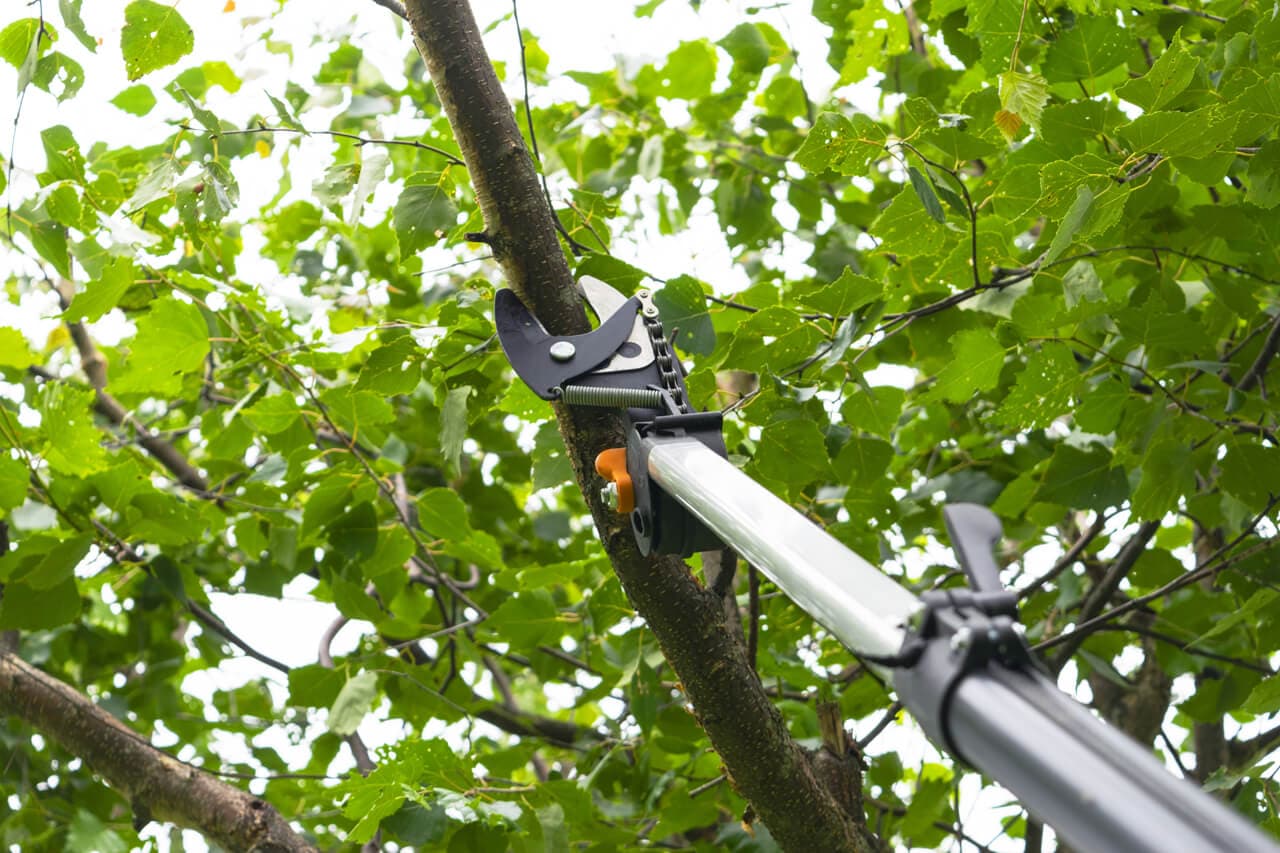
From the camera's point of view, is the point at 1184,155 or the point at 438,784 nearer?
the point at 1184,155

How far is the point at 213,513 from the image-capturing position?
7.43 feet

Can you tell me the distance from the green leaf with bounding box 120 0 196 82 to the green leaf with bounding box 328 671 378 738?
1.00 metres

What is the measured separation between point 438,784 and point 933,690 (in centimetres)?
117

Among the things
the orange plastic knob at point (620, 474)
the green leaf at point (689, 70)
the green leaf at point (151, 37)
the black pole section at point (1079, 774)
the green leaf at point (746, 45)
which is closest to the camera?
the black pole section at point (1079, 774)

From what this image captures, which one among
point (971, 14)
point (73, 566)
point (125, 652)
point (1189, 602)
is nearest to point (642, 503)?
point (971, 14)

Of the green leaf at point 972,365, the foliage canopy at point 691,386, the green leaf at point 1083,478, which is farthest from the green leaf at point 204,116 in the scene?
the green leaf at point 1083,478

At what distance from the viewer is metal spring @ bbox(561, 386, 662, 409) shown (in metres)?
1.10

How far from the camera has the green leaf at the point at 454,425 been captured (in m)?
1.59

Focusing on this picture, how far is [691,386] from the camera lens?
1.49 meters

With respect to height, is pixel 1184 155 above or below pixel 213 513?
below

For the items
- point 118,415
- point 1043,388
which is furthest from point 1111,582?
point 118,415

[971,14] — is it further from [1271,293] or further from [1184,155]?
[1271,293]

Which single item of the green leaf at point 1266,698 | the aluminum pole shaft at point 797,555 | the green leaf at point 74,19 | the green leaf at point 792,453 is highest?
the green leaf at point 74,19

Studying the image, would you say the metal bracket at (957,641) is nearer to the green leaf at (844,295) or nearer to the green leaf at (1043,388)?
the green leaf at (844,295)
